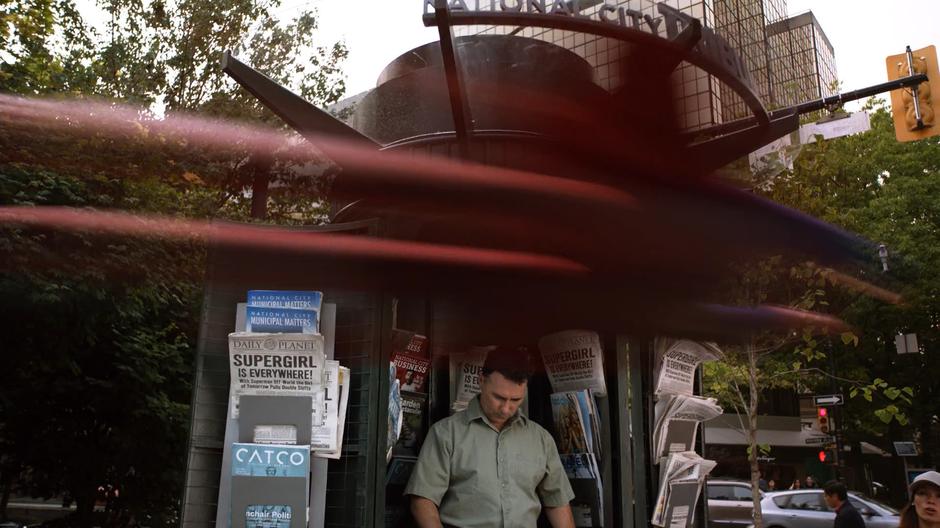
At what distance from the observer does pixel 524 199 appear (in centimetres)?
421

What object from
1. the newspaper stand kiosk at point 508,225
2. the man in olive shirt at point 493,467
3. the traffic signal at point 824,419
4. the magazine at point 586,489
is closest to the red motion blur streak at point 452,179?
the newspaper stand kiosk at point 508,225

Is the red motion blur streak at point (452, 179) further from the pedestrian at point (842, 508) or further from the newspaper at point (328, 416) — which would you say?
the pedestrian at point (842, 508)

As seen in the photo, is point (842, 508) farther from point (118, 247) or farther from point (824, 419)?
point (824, 419)

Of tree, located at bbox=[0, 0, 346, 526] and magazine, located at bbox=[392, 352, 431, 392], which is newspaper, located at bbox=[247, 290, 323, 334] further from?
tree, located at bbox=[0, 0, 346, 526]

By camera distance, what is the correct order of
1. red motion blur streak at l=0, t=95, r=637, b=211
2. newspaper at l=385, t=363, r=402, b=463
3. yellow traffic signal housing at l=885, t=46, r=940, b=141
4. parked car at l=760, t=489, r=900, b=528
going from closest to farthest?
newspaper at l=385, t=363, r=402, b=463
red motion blur streak at l=0, t=95, r=637, b=211
yellow traffic signal housing at l=885, t=46, r=940, b=141
parked car at l=760, t=489, r=900, b=528

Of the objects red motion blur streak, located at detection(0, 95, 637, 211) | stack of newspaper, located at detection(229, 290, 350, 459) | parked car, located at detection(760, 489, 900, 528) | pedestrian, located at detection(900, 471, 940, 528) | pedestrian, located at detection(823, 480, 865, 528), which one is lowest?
parked car, located at detection(760, 489, 900, 528)

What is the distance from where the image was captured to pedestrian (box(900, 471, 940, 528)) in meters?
3.92

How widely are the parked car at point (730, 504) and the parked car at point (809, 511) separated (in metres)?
0.75

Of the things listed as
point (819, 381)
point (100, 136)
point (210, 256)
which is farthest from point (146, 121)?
point (819, 381)

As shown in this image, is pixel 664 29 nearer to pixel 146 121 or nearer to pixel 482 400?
pixel 482 400

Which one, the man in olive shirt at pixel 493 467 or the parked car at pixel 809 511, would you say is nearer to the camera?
the man in olive shirt at pixel 493 467

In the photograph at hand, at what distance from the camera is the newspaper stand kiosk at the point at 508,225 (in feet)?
11.9

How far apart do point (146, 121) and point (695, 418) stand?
8913mm

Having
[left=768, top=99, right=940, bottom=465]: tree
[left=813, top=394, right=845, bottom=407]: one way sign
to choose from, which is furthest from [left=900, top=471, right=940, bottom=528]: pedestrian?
[left=813, top=394, right=845, bottom=407]: one way sign
